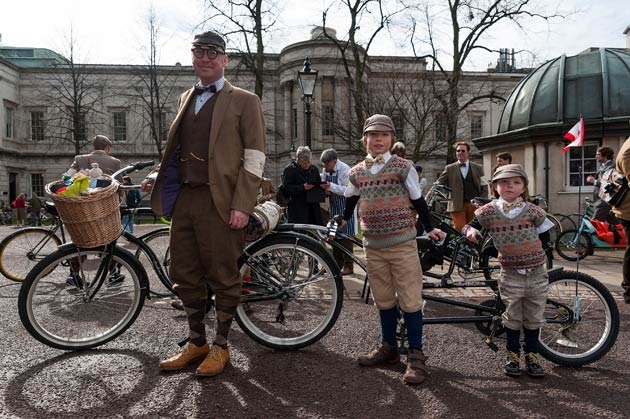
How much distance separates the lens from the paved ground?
290 cm

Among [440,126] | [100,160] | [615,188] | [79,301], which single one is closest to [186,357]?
[79,301]

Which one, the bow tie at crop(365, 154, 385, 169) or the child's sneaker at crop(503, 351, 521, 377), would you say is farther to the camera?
the bow tie at crop(365, 154, 385, 169)

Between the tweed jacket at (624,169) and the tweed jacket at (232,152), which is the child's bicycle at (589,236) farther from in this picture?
the tweed jacket at (232,152)

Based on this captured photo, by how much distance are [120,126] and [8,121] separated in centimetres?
860

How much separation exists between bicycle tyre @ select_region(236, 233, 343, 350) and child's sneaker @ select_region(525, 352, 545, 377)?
4.56ft

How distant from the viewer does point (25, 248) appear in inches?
272

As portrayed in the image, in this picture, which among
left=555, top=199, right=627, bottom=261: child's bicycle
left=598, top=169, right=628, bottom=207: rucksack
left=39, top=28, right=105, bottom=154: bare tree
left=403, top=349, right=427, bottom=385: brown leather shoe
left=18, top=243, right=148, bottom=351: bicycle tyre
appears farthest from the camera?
left=39, top=28, right=105, bottom=154: bare tree

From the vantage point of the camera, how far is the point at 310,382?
3.34m

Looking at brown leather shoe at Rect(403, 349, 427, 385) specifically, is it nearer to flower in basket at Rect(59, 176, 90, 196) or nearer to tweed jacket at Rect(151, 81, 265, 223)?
tweed jacket at Rect(151, 81, 265, 223)

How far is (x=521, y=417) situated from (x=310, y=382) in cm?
129

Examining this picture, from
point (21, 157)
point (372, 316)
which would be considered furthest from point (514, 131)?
point (21, 157)

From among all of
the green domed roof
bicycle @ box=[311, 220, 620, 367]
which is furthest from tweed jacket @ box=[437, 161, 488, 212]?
the green domed roof

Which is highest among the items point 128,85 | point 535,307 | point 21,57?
point 21,57

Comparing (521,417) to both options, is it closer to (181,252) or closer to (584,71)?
(181,252)
